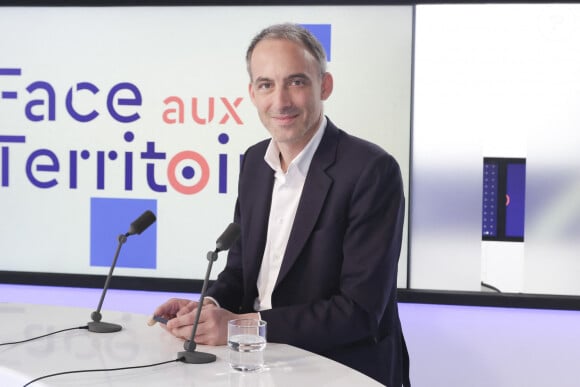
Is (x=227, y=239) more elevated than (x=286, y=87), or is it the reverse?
(x=286, y=87)

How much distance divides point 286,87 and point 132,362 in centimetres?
88

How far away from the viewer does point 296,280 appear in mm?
2186

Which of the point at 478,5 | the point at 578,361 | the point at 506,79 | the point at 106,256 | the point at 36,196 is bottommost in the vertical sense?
the point at 578,361

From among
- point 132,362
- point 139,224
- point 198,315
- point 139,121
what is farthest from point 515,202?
point 132,362

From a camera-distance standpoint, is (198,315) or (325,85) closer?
(198,315)

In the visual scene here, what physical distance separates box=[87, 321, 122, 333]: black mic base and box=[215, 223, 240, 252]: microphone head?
0.47 m

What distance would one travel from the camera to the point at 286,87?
2238 mm

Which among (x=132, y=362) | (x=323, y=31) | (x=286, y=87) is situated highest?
(x=323, y=31)

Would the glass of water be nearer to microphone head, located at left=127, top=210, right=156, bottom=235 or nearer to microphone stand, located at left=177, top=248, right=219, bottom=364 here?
microphone stand, located at left=177, top=248, right=219, bottom=364

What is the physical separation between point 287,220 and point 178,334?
478 mm

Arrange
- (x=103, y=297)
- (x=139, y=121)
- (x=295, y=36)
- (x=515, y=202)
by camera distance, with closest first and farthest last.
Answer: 1. (x=103, y=297)
2. (x=295, y=36)
3. (x=515, y=202)
4. (x=139, y=121)

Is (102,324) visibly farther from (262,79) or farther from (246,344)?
(262,79)

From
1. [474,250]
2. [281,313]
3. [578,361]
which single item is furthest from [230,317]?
[474,250]

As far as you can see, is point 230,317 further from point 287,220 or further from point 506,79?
point 506,79
